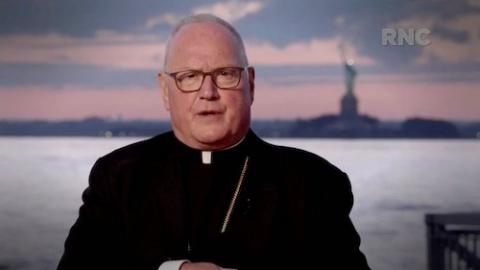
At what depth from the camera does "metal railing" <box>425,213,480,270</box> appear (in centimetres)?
253

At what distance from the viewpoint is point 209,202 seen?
1516 mm

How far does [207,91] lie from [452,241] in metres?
1.62

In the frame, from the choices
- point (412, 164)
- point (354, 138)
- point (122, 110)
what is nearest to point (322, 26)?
point (354, 138)

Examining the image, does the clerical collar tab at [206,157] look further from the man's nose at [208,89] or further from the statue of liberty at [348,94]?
the statue of liberty at [348,94]

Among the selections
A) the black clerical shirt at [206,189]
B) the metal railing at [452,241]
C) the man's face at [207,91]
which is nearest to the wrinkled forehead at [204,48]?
the man's face at [207,91]

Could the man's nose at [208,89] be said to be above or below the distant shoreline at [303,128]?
above

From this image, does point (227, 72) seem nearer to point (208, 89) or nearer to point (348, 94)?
point (208, 89)

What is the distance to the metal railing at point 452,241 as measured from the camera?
8.30 ft

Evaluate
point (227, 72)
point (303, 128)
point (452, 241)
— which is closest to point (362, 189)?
point (303, 128)

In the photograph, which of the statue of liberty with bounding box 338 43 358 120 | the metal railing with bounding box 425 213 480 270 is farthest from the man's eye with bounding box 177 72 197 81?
the metal railing with bounding box 425 213 480 270

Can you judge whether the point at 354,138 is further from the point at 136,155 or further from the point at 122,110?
the point at 136,155

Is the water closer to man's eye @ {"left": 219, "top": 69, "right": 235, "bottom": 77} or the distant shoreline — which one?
the distant shoreline

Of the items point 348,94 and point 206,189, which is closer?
point 206,189

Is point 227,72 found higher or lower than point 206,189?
higher
